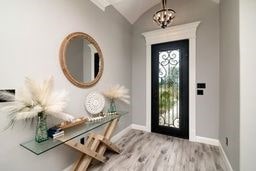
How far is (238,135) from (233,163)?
477 millimetres

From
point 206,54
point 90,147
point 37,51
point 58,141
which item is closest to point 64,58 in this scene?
point 37,51

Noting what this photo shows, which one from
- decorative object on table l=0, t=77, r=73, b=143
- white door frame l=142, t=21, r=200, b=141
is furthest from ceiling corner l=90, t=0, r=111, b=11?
decorative object on table l=0, t=77, r=73, b=143

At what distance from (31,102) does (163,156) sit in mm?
2143

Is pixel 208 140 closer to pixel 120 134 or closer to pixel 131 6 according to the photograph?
pixel 120 134

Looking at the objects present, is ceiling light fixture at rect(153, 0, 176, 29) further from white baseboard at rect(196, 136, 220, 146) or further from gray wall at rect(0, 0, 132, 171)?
white baseboard at rect(196, 136, 220, 146)

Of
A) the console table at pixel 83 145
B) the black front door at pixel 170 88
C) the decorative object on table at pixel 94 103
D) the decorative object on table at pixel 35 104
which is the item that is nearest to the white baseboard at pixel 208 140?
the black front door at pixel 170 88

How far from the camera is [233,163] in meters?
1.79

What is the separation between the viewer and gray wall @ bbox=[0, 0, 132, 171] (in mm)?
1338

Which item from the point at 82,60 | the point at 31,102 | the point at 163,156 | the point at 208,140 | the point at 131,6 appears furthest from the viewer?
the point at 131,6

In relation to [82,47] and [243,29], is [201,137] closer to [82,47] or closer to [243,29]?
[243,29]

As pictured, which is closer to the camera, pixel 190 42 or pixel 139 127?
pixel 190 42

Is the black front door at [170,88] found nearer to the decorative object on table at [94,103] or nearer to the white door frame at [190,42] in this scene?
the white door frame at [190,42]

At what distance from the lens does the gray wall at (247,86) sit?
151 centimetres

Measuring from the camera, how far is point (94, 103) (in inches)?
93.5
